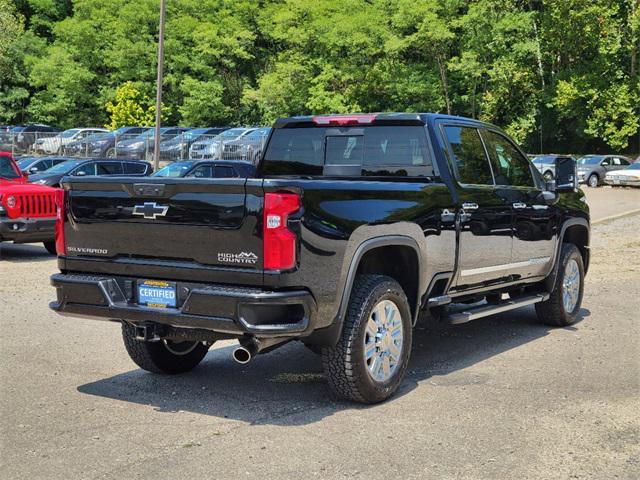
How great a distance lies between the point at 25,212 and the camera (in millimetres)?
14031

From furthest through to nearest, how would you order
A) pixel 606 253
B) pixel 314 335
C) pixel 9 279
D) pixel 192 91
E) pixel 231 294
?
1. pixel 192 91
2. pixel 606 253
3. pixel 9 279
4. pixel 314 335
5. pixel 231 294

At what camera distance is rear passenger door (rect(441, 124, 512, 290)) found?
6973mm

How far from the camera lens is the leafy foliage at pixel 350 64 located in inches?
2020

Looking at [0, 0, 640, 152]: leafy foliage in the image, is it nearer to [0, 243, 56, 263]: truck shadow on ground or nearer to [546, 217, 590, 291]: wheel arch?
[0, 243, 56, 263]: truck shadow on ground

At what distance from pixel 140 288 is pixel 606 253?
1209 centimetres

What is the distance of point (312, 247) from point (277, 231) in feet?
0.92

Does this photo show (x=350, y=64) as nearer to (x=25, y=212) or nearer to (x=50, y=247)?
(x=50, y=247)

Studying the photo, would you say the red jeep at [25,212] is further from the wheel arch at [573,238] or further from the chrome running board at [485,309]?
the chrome running board at [485,309]

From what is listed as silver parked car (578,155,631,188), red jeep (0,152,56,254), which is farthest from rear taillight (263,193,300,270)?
silver parked car (578,155,631,188)

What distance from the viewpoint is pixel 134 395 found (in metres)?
6.18

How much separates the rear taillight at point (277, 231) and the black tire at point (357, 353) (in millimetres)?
738

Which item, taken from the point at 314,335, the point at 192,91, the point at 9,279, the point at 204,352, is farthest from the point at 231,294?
the point at 192,91

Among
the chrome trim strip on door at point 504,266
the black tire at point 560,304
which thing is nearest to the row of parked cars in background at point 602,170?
the black tire at point 560,304

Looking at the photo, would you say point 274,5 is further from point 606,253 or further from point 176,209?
point 176,209
